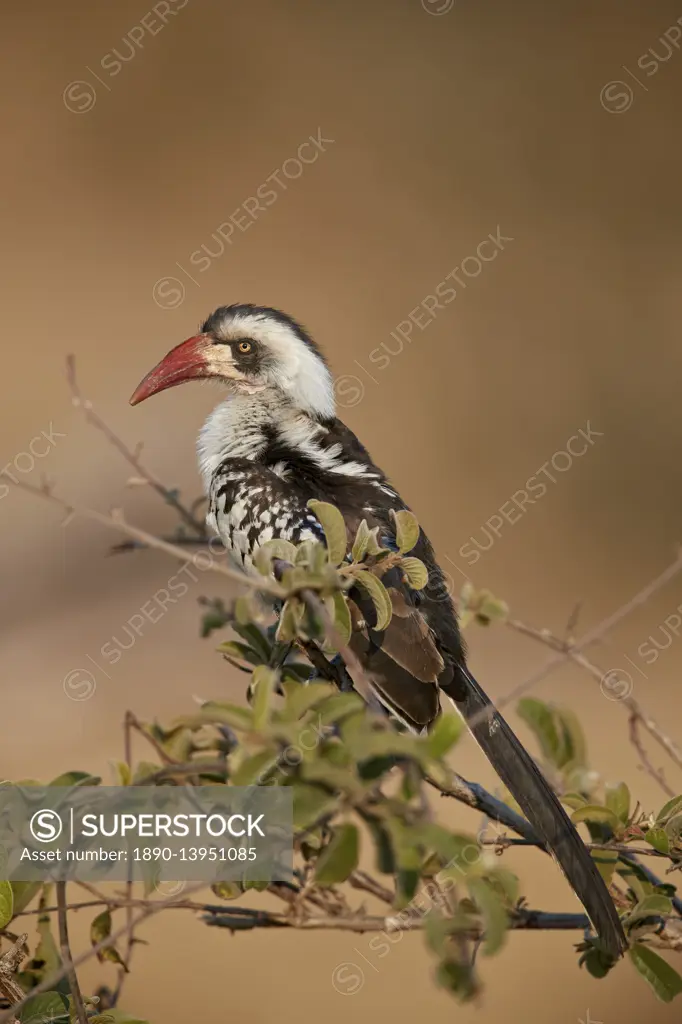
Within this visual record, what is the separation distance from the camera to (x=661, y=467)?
8.78 m

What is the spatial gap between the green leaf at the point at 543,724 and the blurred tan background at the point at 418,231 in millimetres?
5279

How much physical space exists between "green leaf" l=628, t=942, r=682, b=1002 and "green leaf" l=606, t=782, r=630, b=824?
27cm

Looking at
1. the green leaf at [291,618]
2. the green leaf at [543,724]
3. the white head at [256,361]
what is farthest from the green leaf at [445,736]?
the white head at [256,361]

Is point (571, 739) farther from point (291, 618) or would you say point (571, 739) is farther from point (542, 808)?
point (291, 618)

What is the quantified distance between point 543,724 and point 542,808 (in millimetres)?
191

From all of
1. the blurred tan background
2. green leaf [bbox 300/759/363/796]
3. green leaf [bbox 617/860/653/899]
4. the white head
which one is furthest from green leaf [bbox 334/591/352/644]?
the blurred tan background

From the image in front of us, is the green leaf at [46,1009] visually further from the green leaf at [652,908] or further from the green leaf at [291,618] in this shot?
the green leaf at [652,908]

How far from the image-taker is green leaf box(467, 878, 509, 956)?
1.29m

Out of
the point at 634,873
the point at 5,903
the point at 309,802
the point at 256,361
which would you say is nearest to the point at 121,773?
the point at 5,903

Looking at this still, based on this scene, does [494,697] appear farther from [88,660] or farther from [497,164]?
[497,164]

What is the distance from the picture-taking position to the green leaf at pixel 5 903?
187cm

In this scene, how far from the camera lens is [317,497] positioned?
306 cm

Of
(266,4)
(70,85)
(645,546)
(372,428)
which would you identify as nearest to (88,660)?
(372,428)

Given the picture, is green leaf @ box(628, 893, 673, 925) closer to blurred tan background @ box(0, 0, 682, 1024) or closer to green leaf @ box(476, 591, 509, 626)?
green leaf @ box(476, 591, 509, 626)
